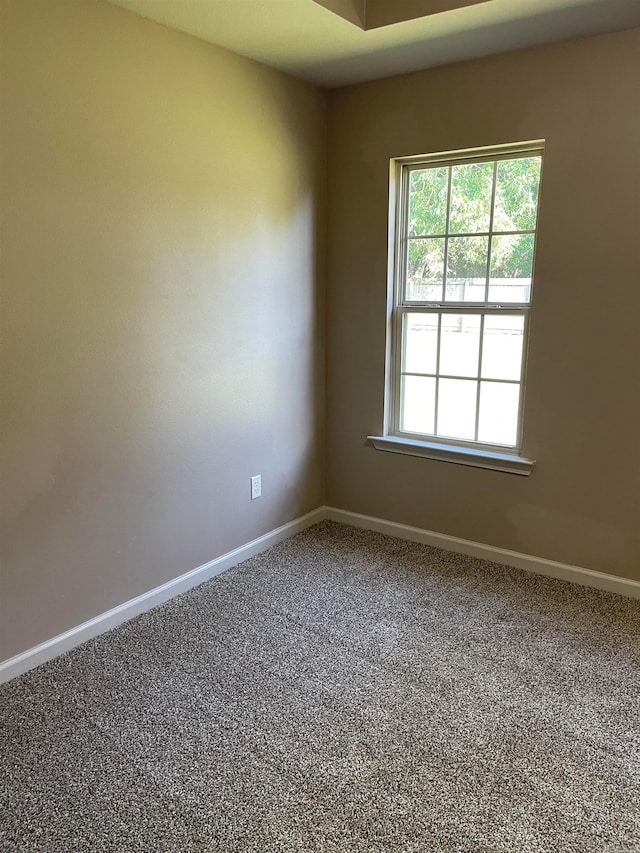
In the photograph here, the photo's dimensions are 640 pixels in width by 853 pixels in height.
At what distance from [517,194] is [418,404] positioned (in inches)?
46.0

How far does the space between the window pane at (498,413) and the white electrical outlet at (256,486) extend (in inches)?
46.6

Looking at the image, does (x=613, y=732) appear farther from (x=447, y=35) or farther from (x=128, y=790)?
(x=447, y=35)

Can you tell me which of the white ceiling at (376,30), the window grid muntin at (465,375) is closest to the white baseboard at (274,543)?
the window grid muntin at (465,375)

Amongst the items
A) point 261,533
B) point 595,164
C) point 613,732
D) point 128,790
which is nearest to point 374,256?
point 595,164

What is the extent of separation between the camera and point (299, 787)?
1.79 meters

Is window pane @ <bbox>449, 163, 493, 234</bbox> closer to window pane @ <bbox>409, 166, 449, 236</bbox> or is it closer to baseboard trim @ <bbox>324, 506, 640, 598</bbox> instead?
window pane @ <bbox>409, 166, 449, 236</bbox>

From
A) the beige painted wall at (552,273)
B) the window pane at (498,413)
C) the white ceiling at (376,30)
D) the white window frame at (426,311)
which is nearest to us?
the white ceiling at (376,30)

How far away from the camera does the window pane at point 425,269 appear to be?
324 centimetres

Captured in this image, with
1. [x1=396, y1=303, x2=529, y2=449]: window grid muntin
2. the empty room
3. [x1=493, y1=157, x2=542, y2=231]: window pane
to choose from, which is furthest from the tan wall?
[x1=493, y1=157, x2=542, y2=231]: window pane

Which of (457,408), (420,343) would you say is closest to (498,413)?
(457,408)

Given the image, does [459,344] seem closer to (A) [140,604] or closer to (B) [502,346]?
(B) [502,346]

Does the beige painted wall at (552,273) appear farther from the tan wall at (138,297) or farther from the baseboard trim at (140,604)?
the baseboard trim at (140,604)

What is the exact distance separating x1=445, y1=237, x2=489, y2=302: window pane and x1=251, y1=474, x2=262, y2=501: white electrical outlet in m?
1.37

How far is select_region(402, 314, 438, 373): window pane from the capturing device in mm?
3332
